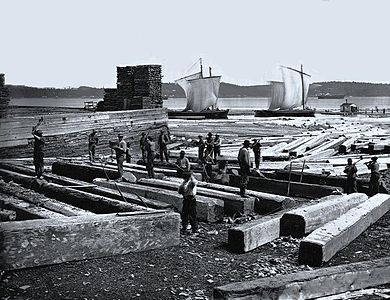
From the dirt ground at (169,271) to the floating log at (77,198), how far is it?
1484 mm

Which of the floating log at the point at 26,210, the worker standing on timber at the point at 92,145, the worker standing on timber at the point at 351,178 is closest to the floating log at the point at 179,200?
the floating log at the point at 26,210

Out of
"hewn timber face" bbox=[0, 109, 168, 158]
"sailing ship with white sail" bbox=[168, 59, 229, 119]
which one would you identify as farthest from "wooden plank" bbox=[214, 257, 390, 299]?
"sailing ship with white sail" bbox=[168, 59, 229, 119]

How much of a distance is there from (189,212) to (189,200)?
27 cm

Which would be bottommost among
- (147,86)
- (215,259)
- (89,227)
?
(215,259)

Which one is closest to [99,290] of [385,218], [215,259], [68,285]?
[68,285]

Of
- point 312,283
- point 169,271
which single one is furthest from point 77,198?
point 312,283

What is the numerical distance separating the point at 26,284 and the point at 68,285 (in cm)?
56

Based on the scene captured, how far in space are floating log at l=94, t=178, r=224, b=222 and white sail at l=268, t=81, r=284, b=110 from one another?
252 feet

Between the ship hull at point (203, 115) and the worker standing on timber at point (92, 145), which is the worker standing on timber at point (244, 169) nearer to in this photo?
the worker standing on timber at point (92, 145)

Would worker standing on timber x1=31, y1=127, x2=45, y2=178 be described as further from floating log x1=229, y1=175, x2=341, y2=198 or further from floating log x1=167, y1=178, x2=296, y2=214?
floating log x1=167, y1=178, x2=296, y2=214

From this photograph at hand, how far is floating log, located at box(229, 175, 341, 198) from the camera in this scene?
42.1 feet

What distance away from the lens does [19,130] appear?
18.1 metres

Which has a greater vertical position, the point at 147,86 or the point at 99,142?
the point at 147,86

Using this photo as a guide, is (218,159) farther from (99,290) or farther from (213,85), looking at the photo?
(213,85)
